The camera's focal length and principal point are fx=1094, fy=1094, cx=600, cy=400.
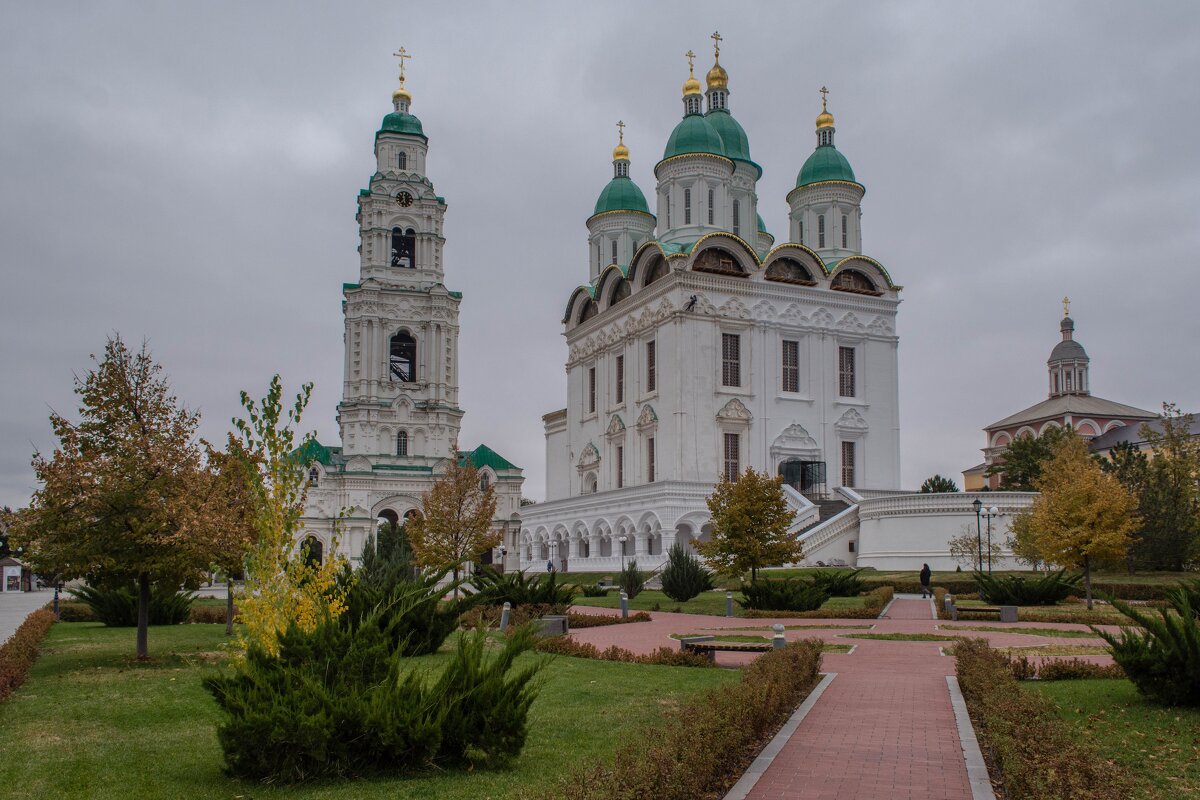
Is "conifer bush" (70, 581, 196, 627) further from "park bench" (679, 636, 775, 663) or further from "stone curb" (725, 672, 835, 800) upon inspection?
"stone curb" (725, 672, 835, 800)

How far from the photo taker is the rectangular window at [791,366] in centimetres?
5306

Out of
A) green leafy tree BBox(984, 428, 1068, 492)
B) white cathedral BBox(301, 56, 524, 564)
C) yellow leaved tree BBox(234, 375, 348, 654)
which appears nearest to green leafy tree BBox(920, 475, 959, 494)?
green leafy tree BBox(984, 428, 1068, 492)

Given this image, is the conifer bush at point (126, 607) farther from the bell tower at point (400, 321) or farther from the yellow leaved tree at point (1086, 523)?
the bell tower at point (400, 321)

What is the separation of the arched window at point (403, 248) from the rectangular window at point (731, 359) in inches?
1194

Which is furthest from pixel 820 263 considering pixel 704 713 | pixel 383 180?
pixel 704 713

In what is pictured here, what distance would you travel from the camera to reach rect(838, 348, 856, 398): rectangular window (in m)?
54.1

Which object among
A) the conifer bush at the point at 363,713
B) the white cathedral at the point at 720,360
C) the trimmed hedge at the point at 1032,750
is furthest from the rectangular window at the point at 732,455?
the conifer bush at the point at 363,713

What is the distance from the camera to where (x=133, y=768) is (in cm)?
886

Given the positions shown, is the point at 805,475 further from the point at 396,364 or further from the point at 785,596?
the point at 396,364

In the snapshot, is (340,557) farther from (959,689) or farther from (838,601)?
(838,601)

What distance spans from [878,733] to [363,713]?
4.82 meters

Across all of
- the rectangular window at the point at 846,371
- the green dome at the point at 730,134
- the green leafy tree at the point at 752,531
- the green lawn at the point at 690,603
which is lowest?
the green lawn at the point at 690,603

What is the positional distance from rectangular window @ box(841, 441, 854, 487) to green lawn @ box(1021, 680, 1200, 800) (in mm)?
40625

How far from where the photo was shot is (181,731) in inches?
411
